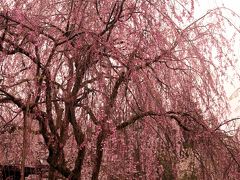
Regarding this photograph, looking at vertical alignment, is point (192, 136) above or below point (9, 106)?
below

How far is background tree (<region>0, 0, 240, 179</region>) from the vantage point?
3.98 meters

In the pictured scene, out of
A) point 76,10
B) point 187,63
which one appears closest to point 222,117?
point 187,63

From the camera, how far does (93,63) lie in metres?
3.89

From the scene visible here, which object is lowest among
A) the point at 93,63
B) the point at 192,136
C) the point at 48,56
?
the point at 192,136

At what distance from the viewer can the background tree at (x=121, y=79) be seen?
3980 millimetres

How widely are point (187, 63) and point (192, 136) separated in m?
0.77

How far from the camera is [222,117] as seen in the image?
15.7ft

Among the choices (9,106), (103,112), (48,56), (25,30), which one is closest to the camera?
(103,112)

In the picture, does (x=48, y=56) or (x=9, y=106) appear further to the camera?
(x=9, y=106)

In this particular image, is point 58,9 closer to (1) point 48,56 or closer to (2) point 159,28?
(1) point 48,56

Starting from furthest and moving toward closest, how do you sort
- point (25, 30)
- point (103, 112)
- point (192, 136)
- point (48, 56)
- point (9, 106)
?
point (9, 106), point (192, 136), point (48, 56), point (25, 30), point (103, 112)

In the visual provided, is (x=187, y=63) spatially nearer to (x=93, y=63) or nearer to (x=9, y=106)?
(x=93, y=63)

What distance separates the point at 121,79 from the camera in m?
4.32

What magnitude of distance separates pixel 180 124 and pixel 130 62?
1200mm
